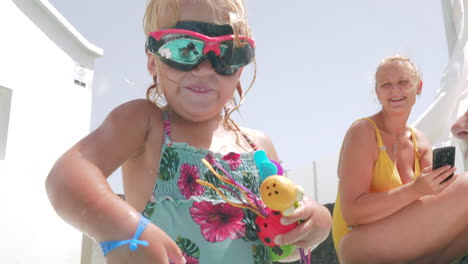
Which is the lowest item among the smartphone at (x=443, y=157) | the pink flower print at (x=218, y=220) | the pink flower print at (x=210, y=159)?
the pink flower print at (x=218, y=220)

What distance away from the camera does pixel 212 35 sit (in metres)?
1.71

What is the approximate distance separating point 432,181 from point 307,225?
106 cm

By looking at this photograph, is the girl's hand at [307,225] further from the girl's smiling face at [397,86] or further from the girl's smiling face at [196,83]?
the girl's smiling face at [397,86]

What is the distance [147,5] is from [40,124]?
4544 mm

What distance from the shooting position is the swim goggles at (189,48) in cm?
167

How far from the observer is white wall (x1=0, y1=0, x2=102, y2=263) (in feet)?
17.7

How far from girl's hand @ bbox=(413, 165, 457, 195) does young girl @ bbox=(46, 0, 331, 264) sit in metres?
0.87

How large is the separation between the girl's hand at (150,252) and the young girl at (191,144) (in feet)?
1.17

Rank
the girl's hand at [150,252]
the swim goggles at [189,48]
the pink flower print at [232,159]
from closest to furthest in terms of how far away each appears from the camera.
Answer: the girl's hand at [150,252]
the swim goggles at [189,48]
the pink flower print at [232,159]

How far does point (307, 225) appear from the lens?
151cm

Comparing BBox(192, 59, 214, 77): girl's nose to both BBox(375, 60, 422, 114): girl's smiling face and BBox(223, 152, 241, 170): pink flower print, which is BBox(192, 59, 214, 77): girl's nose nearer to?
BBox(223, 152, 241, 170): pink flower print

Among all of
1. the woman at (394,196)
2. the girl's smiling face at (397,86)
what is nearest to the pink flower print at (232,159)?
the woman at (394,196)

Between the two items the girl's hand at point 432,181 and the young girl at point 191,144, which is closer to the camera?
the young girl at point 191,144

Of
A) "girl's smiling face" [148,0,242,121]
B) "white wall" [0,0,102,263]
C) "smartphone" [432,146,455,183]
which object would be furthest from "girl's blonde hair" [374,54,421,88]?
"white wall" [0,0,102,263]
